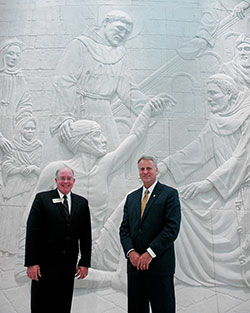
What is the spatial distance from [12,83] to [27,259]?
2.34 metres

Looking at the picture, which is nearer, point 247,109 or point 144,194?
point 144,194

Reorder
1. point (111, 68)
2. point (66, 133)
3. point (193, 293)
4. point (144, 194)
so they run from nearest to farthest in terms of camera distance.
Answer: point (144, 194), point (193, 293), point (66, 133), point (111, 68)

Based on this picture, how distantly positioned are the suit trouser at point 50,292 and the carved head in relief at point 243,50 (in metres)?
3.17

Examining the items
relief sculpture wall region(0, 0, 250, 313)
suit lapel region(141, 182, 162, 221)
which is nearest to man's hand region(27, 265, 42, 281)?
suit lapel region(141, 182, 162, 221)

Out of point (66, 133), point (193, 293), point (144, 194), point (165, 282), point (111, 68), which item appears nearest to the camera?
point (165, 282)

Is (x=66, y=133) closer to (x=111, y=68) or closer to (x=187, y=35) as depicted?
(x=111, y=68)

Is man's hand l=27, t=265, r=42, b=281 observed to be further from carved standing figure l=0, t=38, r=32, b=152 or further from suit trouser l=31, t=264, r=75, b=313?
carved standing figure l=0, t=38, r=32, b=152

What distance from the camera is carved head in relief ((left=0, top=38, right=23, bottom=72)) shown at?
3.19 metres

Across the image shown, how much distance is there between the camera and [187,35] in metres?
3.25

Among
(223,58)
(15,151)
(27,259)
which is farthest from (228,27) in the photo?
(27,259)

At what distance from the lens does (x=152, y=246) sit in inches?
62.1

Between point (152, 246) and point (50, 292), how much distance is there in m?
0.78

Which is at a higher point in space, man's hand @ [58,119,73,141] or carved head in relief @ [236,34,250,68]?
carved head in relief @ [236,34,250,68]

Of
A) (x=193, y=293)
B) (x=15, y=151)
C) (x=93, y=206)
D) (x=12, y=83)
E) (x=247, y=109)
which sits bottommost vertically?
(x=193, y=293)
